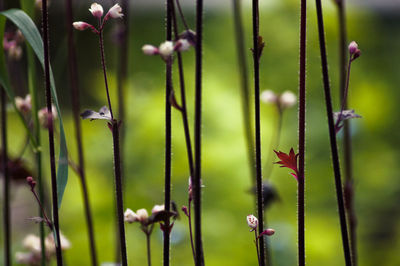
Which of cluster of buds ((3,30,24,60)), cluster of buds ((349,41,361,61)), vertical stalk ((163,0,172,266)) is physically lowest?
vertical stalk ((163,0,172,266))

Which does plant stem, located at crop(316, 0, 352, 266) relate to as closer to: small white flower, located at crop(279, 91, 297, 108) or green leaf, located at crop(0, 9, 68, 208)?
green leaf, located at crop(0, 9, 68, 208)

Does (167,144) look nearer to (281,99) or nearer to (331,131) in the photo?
(331,131)

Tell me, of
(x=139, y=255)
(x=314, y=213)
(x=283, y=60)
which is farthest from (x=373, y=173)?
(x=139, y=255)

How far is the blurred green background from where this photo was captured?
6.55ft

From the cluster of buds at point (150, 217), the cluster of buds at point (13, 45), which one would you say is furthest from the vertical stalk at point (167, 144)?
the cluster of buds at point (13, 45)

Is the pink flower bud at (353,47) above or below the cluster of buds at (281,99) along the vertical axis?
below

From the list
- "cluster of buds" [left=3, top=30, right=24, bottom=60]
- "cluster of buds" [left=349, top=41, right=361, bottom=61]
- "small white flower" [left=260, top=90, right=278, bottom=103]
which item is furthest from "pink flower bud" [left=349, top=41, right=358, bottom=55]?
"cluster of buds" [left=3, top=30, right=24, bottom=60]

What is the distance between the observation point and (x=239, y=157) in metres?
2.44

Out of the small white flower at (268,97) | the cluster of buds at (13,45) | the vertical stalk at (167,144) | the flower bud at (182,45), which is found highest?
the cluster of buds at (13,45)

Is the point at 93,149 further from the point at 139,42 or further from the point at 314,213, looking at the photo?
the point at 139,42

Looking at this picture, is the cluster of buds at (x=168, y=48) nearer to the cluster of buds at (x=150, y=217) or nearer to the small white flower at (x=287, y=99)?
the cluster of buds at (x=150, y=217)

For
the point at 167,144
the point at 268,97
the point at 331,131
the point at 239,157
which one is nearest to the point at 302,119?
the point at 331,131

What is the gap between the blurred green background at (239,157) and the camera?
1996 mm

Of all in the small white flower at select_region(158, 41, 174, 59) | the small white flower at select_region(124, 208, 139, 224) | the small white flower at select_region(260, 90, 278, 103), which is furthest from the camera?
the small white flower at select_region(260, 90, 278, 103)
